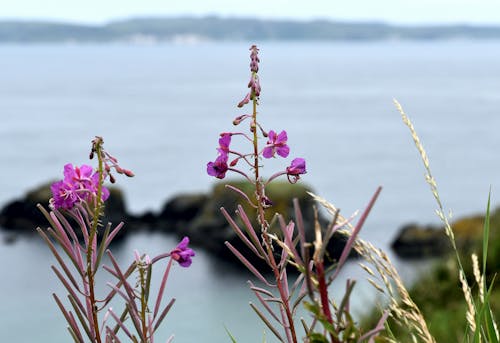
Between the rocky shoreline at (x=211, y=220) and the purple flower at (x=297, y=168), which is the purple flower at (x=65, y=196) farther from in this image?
the rocky shoreline at (x=211, y=220)

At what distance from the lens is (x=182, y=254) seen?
1449 millimetres

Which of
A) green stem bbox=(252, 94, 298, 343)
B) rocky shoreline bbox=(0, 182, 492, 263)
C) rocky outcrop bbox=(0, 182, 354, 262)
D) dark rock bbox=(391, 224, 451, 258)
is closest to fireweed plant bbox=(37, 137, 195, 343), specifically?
green stem bbox=(252, 94, 298, 343)

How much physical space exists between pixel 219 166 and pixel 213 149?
57818 millimetres

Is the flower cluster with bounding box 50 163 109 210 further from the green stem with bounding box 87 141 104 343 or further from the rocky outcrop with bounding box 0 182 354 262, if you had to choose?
the rocky outcrop with bounding box 0 182 354 262

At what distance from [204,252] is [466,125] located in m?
53.3

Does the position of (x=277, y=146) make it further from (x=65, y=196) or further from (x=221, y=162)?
(x=65, y=196)

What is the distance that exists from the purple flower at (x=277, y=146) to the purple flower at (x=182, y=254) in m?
0.24

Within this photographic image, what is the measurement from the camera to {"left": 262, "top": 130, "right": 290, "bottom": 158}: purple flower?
62.6 inches

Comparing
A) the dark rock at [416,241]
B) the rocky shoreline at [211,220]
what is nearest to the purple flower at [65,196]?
the rocky shoreline at [211,220]

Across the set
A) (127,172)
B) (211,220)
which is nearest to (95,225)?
(127,172)

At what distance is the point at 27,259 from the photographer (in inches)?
1314

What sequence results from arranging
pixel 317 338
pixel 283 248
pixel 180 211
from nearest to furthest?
pixel 317 338
pixel 283 248
pixel 180 211

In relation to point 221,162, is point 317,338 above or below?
below

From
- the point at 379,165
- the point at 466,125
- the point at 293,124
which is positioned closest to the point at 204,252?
the point at 379,165
